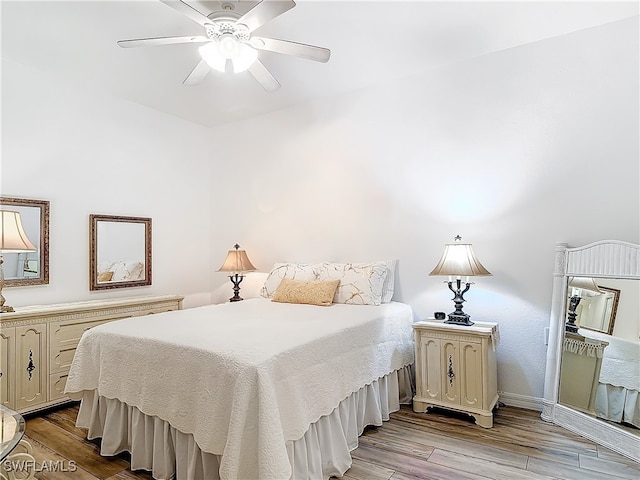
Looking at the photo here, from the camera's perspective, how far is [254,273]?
458 cm

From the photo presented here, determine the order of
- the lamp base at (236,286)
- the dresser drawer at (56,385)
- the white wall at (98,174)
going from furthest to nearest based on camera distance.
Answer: the lamp base at (236,286), the white wall at (98,174), the dresser drawer at (56,385)

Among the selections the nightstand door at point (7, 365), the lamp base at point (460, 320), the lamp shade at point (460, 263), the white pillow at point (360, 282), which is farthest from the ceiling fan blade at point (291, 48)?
the nightstand door at point (7, 365)

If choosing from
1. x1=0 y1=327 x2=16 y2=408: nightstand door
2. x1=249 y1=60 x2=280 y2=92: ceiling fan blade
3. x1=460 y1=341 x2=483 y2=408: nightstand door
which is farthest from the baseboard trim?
x1=0 y1=327 x2=16 y2=408: nightstand door

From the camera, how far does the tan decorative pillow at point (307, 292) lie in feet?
10.9

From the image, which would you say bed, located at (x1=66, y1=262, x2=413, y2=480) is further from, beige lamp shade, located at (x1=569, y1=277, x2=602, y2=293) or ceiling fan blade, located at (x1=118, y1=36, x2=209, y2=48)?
ceiling fan blade, located at (x1=118, y1=36, x2=209, y2=48)

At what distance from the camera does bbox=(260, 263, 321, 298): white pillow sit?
3.74 metres

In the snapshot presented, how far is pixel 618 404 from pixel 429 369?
1133 millimetres

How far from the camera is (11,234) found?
2840 mm

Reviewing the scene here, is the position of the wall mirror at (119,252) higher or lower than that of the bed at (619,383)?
higher

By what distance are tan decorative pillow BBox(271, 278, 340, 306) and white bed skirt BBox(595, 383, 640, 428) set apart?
1906 mm

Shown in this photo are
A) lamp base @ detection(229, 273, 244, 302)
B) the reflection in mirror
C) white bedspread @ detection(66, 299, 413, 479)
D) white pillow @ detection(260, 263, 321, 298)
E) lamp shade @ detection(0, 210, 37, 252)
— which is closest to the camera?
white bedspread @ detection(66, 299, 413, 479)

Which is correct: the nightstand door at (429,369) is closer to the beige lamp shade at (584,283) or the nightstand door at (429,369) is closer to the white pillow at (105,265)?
the beige lamp shade at (584,283)

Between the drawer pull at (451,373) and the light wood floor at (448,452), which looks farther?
the drawer pull at (451,373)

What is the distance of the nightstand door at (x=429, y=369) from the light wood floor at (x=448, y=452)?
170 millimetres
